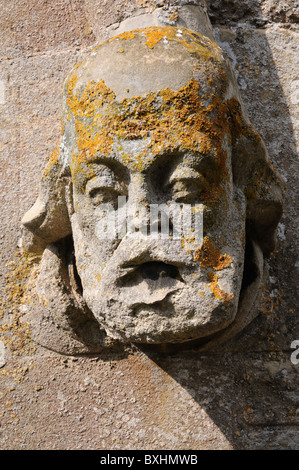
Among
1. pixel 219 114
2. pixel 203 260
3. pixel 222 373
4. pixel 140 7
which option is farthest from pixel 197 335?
pixel 140 7

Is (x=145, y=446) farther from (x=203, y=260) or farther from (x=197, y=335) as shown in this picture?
(x=203, y=260)

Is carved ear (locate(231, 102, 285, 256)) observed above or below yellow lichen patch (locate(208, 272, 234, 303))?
above

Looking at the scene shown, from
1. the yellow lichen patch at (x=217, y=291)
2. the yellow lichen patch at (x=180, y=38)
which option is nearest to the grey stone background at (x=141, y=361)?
the yellow lichen patch at (x=180, y=38)

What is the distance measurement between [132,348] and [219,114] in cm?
61

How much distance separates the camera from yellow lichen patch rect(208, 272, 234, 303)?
3.70ft

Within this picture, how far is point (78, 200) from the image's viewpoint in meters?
1.26

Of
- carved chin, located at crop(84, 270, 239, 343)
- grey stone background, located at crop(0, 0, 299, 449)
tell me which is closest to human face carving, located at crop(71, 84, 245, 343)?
carved chin, located at crop(84, 270, 239, 343)

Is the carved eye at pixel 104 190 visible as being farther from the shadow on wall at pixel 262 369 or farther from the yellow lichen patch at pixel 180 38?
the shadow on wall at pixel 262 369

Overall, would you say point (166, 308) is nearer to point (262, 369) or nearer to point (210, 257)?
point (210, 257)

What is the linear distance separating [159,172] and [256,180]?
270 millimetres

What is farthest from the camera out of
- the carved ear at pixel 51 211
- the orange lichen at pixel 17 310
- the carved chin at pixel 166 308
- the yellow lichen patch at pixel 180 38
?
the orange lichen at pixel 17 310

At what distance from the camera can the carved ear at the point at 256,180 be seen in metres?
1.28

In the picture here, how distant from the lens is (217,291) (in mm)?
1131

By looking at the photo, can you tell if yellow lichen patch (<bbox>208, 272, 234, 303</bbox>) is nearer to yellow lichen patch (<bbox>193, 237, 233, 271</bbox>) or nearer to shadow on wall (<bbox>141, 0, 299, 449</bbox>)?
yellow lichen patch (<bbox>193, 237, 233, 271</bbox>)
